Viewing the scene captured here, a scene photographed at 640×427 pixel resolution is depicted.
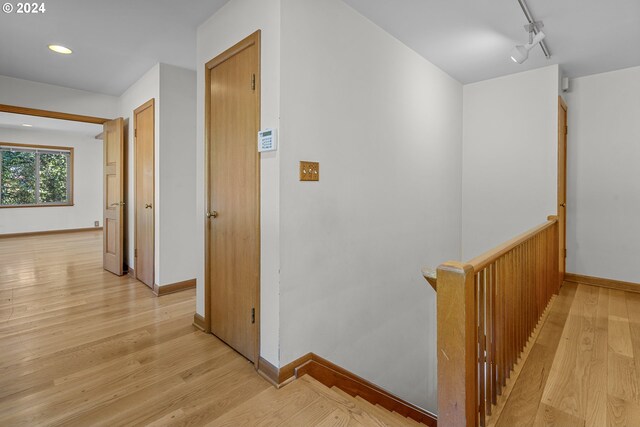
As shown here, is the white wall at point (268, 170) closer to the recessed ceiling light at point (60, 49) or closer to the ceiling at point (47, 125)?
the recessed ceiling light at point (60, 49)

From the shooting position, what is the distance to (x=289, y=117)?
1.90 meters

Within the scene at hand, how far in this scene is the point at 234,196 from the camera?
Answer: 2.23 meters

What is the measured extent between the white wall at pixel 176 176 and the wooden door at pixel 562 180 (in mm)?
4023

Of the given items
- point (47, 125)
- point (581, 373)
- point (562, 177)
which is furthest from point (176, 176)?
point (47, 125)

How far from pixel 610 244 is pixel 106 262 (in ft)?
20.6

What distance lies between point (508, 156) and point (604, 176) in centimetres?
104

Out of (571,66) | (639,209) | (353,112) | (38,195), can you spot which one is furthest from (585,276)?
(38,195)

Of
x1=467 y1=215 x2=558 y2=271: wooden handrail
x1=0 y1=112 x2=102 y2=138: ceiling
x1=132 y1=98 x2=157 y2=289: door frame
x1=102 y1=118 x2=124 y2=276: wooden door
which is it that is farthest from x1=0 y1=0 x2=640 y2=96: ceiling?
x1=0 y1=112 x2=102 y2=138: ceiling

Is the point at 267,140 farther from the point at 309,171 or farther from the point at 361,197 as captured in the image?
the point at 361,197

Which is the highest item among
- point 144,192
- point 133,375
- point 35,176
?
point 35,176

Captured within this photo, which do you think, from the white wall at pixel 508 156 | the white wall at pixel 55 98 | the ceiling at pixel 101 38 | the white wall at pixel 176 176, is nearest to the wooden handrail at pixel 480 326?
the white wall at pixel 508 156

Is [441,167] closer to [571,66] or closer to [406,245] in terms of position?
[406,245]

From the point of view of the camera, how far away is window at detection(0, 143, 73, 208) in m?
6.94

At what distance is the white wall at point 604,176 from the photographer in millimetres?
3457
